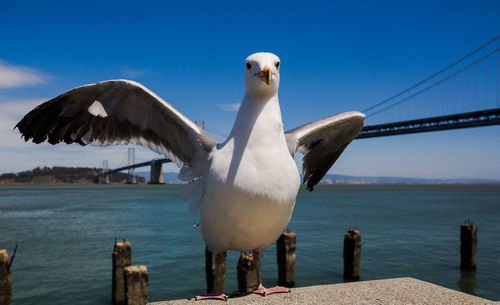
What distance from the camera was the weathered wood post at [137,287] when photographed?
4.91 meters

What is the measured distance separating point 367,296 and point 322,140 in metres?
1.59

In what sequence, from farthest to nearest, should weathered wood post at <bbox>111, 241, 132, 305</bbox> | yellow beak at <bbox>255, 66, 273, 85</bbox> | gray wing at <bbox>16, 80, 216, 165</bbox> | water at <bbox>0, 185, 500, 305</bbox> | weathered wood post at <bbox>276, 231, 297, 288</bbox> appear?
water at <bbox>0, 185, 500, 305</bbox> → weathered wood post at <bbox>276, 231, 297, 288</bbox> → weathered wood post at <bbox>111, 241, 132, 305</bbox> → gray wing at <bbox>16, 80, 216, 165</bbox> → yellow beak at <bbox>255, 66, 273, 85</bbox>

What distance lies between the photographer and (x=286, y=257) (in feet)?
28.3

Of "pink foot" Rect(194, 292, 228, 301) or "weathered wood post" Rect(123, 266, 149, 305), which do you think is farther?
"weathered wood post" Rect(123, 266, 149, 305)

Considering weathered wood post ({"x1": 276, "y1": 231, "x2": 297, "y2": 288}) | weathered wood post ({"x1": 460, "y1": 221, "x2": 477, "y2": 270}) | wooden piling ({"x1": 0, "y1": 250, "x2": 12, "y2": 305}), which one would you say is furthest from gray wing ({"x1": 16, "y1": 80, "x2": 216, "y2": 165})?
weathered wood post ({"x1": 460, "y1": 221, "x2": 477, "y2": 270})

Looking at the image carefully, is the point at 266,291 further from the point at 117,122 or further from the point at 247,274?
the point at 247,274

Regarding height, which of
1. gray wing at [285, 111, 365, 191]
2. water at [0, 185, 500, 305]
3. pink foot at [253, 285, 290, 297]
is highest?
gray wing at [285, 111, 365, 191]

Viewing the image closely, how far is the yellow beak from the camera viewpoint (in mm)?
2828

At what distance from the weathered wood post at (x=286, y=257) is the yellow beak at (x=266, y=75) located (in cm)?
599

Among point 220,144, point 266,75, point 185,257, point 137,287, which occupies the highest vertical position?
point 266,75

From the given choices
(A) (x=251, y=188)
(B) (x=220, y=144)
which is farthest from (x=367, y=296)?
(B) (x=220, y=144)

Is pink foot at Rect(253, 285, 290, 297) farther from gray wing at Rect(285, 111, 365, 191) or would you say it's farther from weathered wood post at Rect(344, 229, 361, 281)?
weathered wood post at Rect(344, 229, 361, 281)

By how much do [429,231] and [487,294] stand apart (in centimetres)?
1002

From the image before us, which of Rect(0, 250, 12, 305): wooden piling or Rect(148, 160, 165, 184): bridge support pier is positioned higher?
Rect(148, 160, 165, 184): bridge support pier
